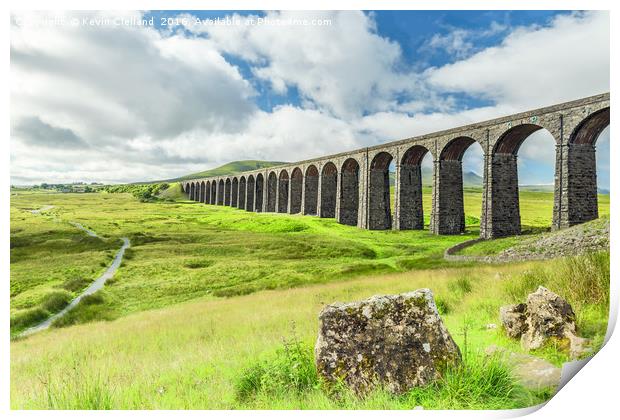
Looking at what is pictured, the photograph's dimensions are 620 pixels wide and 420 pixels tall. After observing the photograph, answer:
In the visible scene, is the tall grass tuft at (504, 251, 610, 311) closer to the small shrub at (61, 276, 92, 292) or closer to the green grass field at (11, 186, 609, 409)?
the green grass field at (11, 186, 609, 409)

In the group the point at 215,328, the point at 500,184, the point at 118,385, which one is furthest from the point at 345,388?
the point at 500,184

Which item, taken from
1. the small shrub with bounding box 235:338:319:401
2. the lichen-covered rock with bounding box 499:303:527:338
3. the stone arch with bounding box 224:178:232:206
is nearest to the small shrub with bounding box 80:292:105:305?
the small shrub with bounding box 235:338:319:401

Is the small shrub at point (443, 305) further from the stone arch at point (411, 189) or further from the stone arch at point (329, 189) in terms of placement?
the stone arch at point (329, 189)

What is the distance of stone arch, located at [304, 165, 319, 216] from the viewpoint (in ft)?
144

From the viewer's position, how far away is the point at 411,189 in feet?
112

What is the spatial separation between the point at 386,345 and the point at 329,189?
38.0 meters

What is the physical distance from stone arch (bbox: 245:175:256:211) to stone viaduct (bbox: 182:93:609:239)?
1061 centimetres

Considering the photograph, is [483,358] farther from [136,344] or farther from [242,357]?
[136,344]

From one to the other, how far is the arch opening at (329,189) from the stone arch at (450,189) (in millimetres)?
12675

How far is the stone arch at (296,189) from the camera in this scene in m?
46.5

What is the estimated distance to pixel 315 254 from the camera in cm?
1250

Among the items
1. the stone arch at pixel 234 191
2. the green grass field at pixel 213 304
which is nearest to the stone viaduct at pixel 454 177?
the green grass field at pixel 213 304

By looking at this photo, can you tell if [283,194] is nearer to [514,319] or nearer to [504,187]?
[504,187]

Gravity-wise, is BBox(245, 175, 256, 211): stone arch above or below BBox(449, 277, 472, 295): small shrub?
above
